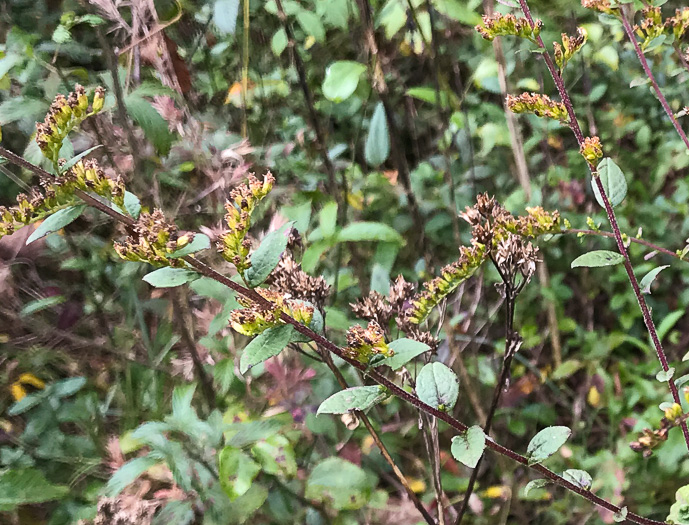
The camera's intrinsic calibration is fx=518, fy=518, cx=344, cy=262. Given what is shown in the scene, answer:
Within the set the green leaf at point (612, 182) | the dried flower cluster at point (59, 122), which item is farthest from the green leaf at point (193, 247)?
the green leaf at point (612, 182)

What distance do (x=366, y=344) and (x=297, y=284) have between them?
0.11m

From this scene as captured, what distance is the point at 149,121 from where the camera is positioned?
69 centimetres

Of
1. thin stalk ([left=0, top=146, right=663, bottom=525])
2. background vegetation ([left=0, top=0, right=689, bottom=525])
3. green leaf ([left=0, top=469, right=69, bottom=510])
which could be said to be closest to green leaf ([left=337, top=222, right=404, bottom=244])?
background vegetation ([left=0, top=0, right=689, bottom=525])

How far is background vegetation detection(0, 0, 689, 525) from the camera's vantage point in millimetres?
709

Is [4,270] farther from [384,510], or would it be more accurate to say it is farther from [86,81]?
[384,510]

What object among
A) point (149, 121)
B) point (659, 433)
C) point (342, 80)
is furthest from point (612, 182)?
point (149, 121)

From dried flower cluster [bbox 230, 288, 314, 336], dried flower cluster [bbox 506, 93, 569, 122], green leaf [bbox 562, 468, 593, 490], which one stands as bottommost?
green leaf [bbox 562, 468, 593, 490]

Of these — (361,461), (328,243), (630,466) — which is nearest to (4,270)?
(328,243)

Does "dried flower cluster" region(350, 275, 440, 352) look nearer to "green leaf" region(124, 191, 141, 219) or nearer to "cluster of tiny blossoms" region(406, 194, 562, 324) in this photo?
"cluster of tiny blossoms" region(406, 194, 562, 324)

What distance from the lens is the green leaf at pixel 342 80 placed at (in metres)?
0.78

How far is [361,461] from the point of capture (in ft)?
2.95

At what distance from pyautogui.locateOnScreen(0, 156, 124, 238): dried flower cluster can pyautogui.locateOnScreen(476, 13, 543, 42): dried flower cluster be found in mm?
315

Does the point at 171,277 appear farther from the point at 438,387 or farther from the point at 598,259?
the point at 598,259

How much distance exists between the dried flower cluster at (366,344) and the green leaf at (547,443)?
0.49 ft
